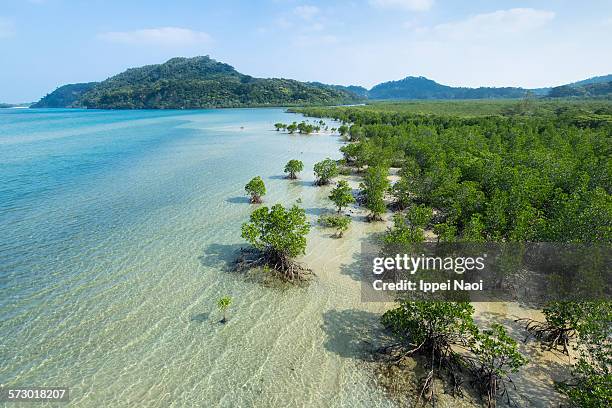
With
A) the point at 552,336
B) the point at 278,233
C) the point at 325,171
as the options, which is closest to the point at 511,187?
the point at 552,336

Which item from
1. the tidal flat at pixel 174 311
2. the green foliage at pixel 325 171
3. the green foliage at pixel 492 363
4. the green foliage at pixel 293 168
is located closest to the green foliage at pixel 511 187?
the tidal flat at pixel 174 311

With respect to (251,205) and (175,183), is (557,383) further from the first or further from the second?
(175,183)

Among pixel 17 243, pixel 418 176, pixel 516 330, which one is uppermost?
pixel 418 176

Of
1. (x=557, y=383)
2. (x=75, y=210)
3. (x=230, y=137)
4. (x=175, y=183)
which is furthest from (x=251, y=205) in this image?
(x=230, y=137)

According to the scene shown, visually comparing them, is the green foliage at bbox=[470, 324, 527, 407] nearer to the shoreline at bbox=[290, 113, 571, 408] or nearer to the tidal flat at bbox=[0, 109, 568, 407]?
the shoreline at bbox=[290, 113, 571, 408]

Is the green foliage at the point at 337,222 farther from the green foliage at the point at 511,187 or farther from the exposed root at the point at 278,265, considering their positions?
the green foliage at the point at 511,187

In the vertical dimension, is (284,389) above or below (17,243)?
below

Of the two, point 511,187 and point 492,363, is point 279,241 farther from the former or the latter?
point 511,187

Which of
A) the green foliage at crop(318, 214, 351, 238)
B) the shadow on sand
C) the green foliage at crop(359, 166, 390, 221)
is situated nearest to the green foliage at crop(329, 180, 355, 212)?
the green foliage at crop(318, 214, 351, 238)
